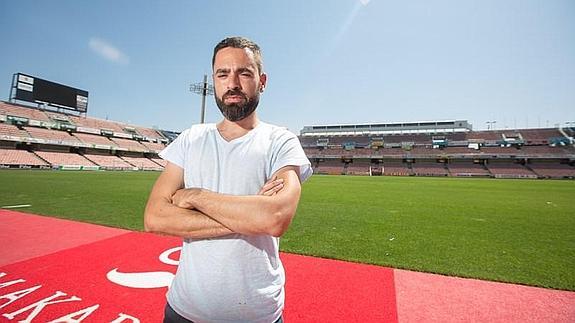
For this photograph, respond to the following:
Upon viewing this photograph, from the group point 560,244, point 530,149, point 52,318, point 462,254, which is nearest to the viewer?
point 52,318

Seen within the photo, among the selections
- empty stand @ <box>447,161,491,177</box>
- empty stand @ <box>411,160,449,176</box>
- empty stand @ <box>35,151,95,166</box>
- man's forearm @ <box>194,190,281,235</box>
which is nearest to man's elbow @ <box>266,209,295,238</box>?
man's forearm @ <box>194,190,281,235</box>

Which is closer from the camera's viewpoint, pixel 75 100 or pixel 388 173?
pixel 75 100

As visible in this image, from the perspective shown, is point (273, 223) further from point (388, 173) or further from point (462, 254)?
point (388, 173)

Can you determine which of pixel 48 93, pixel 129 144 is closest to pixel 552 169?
pixel 129 144

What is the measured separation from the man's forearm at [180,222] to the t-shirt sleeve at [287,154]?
432 millimetres

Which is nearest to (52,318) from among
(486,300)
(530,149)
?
(486,300)

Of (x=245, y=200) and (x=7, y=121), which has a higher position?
(x=7, y=121)

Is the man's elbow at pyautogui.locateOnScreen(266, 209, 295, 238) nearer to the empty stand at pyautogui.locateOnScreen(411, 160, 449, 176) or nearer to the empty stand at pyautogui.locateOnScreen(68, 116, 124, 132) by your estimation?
the empty stand at pyautogui.locateOnScreen(411, 160, 449, 176)

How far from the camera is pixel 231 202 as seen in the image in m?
1.40

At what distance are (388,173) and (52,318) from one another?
6237cm

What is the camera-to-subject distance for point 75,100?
50.2m

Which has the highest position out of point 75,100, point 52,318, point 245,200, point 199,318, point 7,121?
point 75,100

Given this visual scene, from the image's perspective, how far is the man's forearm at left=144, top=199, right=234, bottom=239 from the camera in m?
1.42

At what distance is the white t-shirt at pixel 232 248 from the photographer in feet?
4.35
